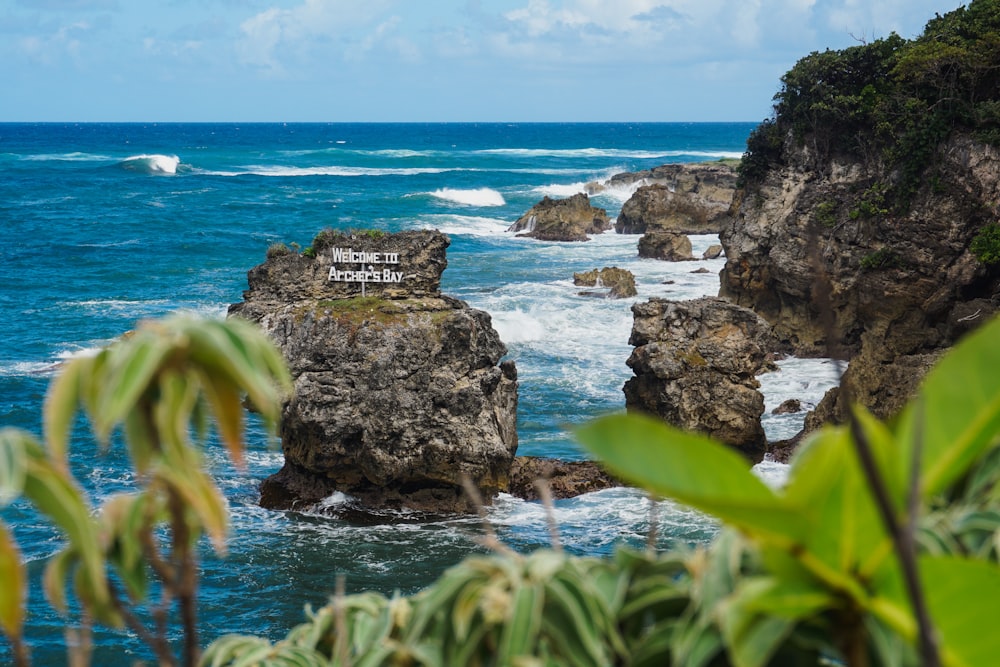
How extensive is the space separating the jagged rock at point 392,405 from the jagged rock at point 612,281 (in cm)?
1904

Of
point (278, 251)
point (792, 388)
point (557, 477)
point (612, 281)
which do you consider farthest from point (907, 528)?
point (612, 281)

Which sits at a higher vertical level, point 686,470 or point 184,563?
point 686,470

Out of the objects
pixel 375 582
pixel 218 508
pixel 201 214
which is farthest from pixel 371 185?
pixel 218 508

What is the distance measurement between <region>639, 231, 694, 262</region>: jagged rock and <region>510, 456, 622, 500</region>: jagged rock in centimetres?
2755

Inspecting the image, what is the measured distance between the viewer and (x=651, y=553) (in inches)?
124

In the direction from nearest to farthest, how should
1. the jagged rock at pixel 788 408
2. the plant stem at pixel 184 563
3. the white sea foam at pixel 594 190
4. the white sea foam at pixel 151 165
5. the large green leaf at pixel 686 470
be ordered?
the large green leaf at pixel 686 470, the plant stem at pixel 184 563, the jagged rock at pixel 788 408, the white sea foam at pixel 594 190, the white sea foam at pixel 151 165

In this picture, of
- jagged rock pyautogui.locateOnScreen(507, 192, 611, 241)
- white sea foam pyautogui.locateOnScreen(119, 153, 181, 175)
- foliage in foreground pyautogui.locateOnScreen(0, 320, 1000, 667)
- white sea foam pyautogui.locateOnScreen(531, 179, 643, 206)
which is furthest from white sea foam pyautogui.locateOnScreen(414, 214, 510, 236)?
foliage in foreground pyautogui.locateOnScreen(0, 320, 1000, 667)

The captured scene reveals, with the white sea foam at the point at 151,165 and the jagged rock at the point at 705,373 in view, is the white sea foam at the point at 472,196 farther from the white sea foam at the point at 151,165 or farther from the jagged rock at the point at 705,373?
the jagged rock at the point at 705,373

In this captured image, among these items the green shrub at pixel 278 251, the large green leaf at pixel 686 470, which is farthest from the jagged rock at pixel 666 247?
the large green leaf at pixel 686 470

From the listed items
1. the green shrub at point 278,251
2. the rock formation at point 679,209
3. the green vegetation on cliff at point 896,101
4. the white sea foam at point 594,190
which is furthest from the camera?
the white sea foam at point 594,190

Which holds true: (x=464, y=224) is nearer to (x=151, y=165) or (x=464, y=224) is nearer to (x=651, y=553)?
(x=151, y=165)

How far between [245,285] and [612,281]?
48.7 ft

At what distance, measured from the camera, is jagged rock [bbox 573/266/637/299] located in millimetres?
39156

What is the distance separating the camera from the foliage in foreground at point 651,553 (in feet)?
7.06
